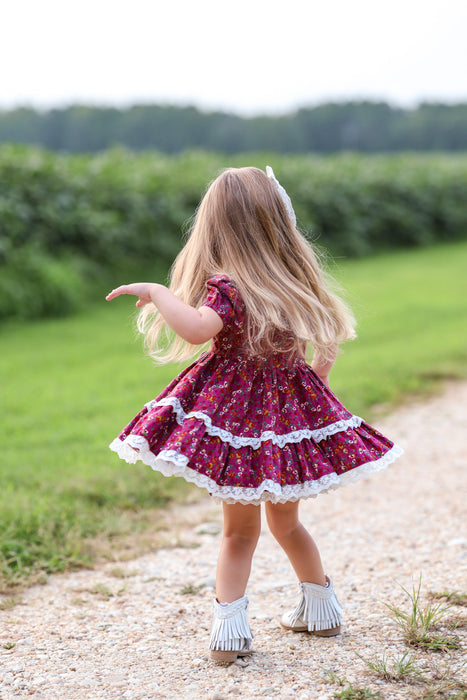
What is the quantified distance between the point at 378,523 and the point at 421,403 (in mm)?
2409

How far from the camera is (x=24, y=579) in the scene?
323 centimetres

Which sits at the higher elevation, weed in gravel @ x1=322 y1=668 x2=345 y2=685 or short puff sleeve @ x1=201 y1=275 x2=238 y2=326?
short puff sleeve @ x1=201 y1=275 x2=238 y2=326

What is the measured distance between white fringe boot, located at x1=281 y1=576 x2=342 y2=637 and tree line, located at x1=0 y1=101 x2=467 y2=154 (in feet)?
32.8

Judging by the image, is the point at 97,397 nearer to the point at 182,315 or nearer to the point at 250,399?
the point at 250,399

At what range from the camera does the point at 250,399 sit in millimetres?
2469

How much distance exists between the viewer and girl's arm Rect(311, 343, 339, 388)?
273 cm

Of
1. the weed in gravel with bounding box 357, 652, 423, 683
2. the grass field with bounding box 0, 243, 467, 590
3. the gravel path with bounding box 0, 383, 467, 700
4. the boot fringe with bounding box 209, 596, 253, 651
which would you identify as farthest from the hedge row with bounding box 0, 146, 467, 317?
the weed in gravel with bounding box 357, 652, 423, 683

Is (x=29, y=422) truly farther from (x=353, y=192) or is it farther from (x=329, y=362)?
(x=353, y=192)

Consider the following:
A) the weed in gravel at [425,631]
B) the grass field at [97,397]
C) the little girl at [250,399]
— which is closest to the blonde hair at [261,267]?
the little girl at [250,399]

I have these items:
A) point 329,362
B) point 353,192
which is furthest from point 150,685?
point 353,192

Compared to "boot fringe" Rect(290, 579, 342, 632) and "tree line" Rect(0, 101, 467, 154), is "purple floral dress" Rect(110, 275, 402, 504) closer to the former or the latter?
"boot fringe" Rect(290, 579, 342, 632)

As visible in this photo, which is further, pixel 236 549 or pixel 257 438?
pixel 236 549

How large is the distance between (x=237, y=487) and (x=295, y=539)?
0.42m

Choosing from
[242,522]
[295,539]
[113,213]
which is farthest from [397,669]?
[113,213]
